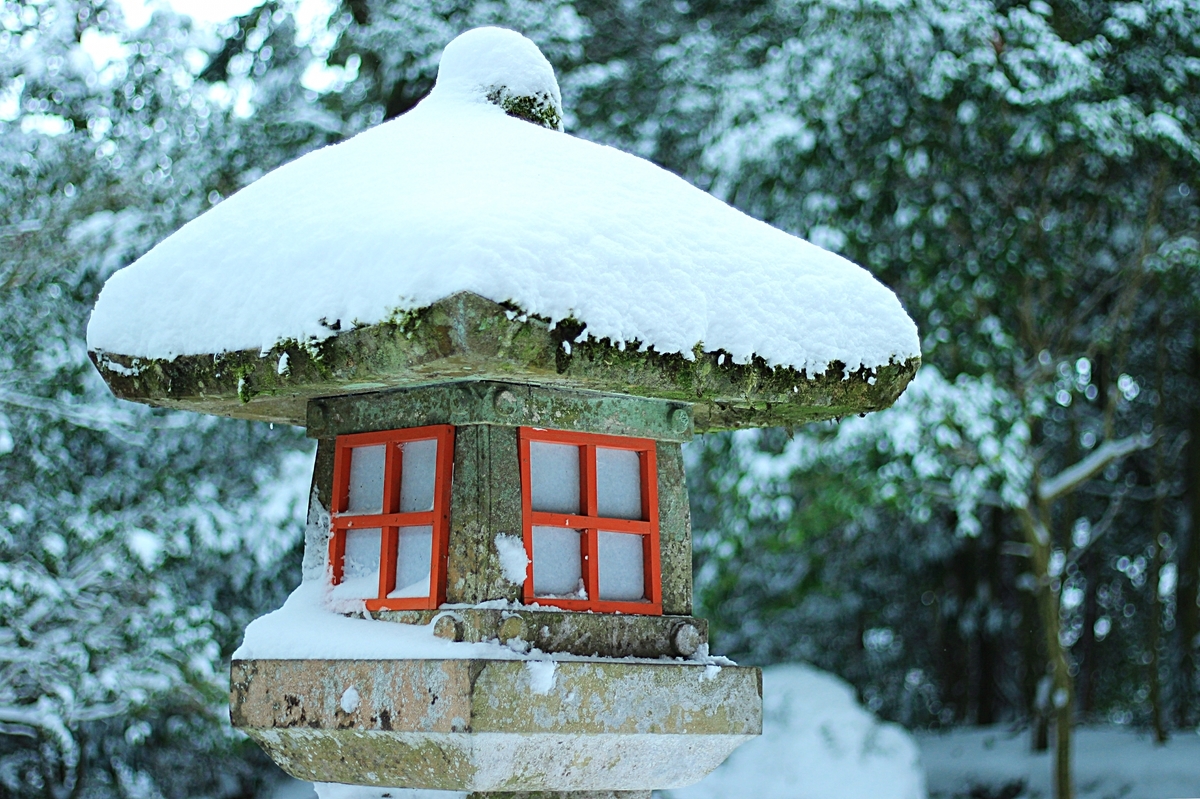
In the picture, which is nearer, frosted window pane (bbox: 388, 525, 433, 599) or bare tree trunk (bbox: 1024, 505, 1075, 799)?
frosted window pane (bbox: 388, 525, 433, 599)

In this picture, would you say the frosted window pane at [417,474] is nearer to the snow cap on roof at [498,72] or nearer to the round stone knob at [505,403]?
the round stone knob at [505,403]

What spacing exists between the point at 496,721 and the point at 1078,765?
21.5 ft

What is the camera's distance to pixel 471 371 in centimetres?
211

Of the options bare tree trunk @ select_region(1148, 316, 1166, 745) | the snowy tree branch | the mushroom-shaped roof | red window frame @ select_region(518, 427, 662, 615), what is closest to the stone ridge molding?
the mushroom-shaped roof

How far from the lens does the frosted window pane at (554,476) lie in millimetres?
2430

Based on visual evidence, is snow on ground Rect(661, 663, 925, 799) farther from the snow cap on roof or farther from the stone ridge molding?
the snow cap on roof

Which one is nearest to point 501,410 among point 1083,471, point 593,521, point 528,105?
point 593,521

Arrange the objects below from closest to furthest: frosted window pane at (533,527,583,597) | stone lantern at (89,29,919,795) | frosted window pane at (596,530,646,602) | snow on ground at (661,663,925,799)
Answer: stone lantern at (89,29,919,795), frosted window pane at (533,527,583,597), frosted window pane at (596,530,646,602), snow on ground at (661,663,925,799)

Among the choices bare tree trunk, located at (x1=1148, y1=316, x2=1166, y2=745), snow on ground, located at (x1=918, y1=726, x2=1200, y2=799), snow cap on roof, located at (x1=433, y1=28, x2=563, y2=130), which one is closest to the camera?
Answer: snow cap on roof, located at (x1=433, y1=28, x2=563, y2=130)

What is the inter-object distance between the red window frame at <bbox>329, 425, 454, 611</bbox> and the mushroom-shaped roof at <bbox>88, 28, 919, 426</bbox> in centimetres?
13

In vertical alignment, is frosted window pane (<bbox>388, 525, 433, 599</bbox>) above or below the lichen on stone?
below

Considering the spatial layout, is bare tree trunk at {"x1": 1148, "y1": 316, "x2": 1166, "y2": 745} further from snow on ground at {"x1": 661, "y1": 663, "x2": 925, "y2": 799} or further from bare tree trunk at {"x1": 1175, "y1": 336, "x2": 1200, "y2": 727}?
snow on ground at {"x1": 661, "y1": 663, "x2": 925, "y2": 799}

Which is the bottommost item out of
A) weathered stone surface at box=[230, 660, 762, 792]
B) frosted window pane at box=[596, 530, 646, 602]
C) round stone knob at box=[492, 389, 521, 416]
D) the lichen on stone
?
weathered stone surface at box=[230, 660, 762, 792]

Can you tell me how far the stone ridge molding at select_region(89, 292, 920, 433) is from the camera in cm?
193
